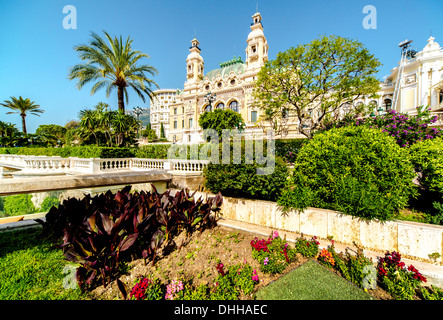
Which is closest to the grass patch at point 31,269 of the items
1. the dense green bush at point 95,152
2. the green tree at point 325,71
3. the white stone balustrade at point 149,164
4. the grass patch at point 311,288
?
the grass patch at point 311,288

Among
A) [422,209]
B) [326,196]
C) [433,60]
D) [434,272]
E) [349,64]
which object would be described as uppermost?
[433,60]

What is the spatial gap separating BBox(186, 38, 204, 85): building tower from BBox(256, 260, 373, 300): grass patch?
172ft

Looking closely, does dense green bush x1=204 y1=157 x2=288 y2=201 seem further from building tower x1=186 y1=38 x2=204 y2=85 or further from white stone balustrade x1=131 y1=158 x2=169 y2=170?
building tower x1=186 y1=38 x2=204 y2=85

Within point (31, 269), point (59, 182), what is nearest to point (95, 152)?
point (59, 182)

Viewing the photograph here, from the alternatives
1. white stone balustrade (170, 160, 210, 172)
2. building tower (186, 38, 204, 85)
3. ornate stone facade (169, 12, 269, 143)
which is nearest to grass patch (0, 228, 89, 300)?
white stone balustrade (170, 160, 210, 172)

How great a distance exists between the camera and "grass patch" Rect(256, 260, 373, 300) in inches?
95.0

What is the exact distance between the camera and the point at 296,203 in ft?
12.8

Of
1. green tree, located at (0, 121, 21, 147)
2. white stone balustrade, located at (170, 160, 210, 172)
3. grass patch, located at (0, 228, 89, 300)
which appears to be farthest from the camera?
green tree, located at (0, 121, 21, 147)

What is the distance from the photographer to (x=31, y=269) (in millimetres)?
2934

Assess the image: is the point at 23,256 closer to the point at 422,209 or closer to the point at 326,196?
the point at 326,196

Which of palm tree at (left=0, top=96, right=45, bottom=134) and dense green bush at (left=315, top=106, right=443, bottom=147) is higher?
palm tree at (left=0, top=96, right=45, bottom=134)

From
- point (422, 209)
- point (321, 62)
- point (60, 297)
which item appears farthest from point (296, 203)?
point (321, 62)

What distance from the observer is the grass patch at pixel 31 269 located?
8.05ft

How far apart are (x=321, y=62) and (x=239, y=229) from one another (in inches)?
508
